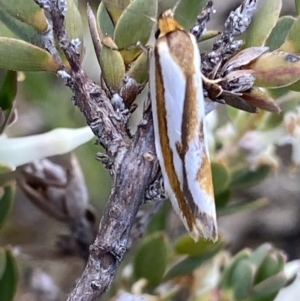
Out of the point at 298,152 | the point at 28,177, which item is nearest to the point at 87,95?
the point at 28,177

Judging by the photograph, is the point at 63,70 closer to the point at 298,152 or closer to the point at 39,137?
the point at 39,137

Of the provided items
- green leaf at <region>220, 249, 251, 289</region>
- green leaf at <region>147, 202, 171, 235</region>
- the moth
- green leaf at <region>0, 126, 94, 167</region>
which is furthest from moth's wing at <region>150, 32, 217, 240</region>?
green leaf at <region>147, 202, 171, 235</region>

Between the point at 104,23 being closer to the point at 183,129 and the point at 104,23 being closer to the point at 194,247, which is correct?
the point at 183,129

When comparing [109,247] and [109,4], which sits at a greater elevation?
[109,4]

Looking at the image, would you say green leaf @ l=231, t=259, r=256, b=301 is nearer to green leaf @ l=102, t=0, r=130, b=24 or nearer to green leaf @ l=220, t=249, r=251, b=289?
green leaf @ l=220, t=249, r=251, b=289

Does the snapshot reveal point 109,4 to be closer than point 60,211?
Yes

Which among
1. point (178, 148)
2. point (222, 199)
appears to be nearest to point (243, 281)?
point (222, 199)
